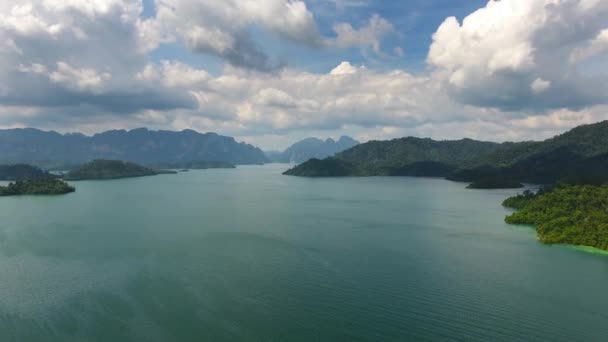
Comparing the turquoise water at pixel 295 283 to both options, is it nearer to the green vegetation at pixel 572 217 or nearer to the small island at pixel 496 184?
the green vegetation at pixel 572 217

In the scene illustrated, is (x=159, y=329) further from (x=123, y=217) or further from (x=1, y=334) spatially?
(x=123, y=217)

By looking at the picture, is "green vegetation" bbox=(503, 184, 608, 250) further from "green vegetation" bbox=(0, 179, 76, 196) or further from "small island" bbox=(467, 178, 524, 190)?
"green vegetation" bbox=(0, 179, 76, 196)

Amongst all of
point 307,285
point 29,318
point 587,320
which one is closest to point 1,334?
point 29,318

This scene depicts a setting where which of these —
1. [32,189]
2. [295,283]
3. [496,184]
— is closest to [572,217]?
[295,283]

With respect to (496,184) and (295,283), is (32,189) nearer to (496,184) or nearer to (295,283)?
(295,283)

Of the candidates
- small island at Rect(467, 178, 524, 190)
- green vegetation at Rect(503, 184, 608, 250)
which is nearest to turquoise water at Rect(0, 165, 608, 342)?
green vegetation at Rect(503, 184, 608, 250)

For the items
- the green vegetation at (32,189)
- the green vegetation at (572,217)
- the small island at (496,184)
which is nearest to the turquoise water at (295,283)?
the green vegetation at (572,217)
